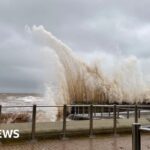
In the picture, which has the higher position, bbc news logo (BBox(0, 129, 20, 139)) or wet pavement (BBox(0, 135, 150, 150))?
bbc news logo (BBox(0, 129, 20, 139))

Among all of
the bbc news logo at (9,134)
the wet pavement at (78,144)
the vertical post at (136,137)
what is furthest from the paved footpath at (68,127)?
the vertical post at (136,137)

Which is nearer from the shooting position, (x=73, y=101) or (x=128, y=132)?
(x=128, y=132)

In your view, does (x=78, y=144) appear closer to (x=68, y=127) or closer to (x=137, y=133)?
(x=68, y=127)

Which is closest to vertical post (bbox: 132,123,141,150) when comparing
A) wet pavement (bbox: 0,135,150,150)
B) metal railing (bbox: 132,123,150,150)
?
metal railing (bbox: 132,123,150,150)

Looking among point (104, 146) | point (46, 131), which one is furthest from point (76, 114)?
point (104, 146)

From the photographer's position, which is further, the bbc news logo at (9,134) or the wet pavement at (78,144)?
the bbc news logo at (9,134)

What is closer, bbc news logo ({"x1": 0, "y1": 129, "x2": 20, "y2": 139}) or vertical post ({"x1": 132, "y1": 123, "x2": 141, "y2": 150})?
vertical post ({"x1": 132, "y1": 123, "x2": 141, "y2": 150})

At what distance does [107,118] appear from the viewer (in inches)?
675

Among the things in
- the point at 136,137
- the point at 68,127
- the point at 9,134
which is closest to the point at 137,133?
the point at 136,137

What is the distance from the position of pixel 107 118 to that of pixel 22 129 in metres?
5.95

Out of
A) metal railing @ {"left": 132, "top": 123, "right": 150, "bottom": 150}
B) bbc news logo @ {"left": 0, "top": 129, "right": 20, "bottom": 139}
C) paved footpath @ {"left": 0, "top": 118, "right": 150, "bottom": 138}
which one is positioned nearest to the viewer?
metal railing @ {"left": 132, "top": 123, "right": 150, "bottom": 150}

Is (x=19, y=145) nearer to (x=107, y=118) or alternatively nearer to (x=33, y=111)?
(x=33, y=111)

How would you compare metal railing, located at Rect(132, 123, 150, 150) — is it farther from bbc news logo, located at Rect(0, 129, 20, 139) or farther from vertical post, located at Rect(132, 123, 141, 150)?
bbc news logo, located at Rect(0, 129, 20, 139)

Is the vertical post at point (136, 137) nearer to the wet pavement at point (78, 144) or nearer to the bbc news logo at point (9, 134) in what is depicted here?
the wet pavement at point (78, 144)
